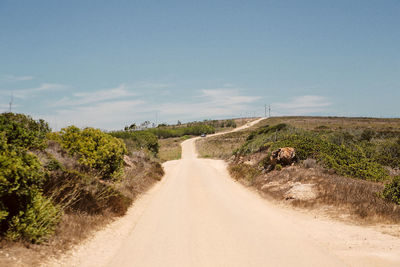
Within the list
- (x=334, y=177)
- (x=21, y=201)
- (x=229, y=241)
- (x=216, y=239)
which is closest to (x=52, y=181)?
(x=21, y=201)

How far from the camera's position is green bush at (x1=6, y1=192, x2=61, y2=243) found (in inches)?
231

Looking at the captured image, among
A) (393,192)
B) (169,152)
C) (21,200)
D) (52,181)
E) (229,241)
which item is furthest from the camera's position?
(169,152)

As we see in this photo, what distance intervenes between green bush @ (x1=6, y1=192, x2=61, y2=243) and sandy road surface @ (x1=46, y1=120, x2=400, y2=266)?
73 cm

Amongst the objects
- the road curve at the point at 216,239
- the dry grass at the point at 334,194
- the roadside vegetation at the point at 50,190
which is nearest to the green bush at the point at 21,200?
the roadside vegetation at the point at 50,190

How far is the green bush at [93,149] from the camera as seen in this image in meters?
13.0

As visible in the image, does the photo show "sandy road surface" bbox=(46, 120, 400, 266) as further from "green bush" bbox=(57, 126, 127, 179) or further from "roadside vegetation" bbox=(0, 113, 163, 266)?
"green bush" bbox=(57, 126, 127, 179)

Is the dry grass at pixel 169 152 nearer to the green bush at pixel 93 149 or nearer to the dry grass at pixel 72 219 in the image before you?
the green bush at pixel 93 149

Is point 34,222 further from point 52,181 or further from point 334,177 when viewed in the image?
point 334,177

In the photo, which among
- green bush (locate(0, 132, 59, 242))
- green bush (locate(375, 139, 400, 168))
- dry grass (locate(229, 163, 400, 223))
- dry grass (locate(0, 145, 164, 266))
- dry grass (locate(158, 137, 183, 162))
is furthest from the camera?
dry grass (locate(158, 137, 183, 162))

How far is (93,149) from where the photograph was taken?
44.1 feet

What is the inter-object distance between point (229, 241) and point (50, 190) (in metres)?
5.09

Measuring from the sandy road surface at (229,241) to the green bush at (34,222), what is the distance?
0.73m

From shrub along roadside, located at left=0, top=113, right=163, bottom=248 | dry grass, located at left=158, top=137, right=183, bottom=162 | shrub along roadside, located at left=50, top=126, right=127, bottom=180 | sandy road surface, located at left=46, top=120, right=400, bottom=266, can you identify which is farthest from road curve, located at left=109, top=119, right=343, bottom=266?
dry grass, located at left=158, top=137, right=183, bottom=162

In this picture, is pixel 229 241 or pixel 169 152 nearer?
pixel 229 241
